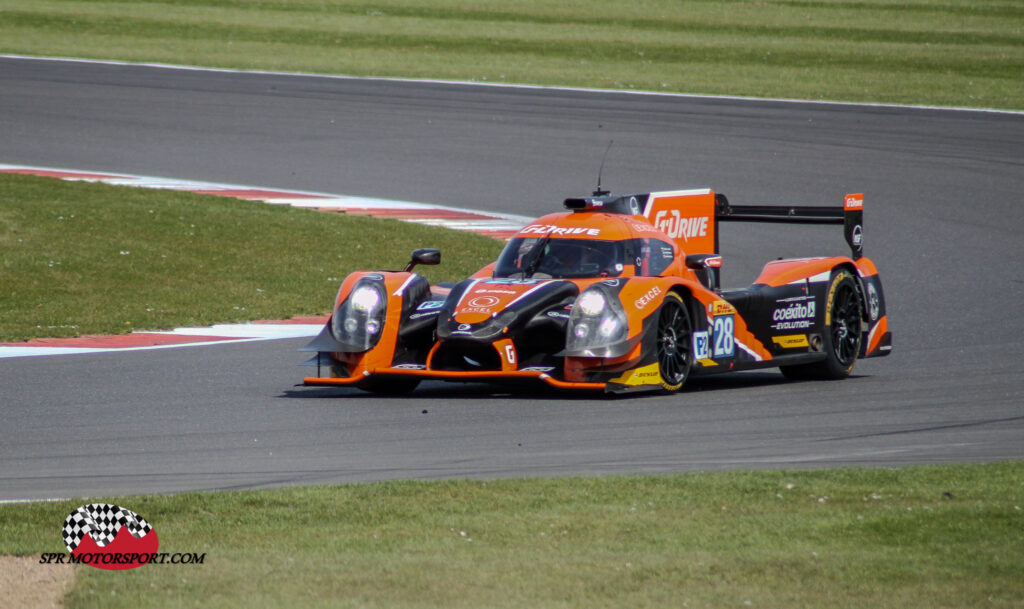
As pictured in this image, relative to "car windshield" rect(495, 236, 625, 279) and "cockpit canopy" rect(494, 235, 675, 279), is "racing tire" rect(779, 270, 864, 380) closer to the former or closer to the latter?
"cockpit canopy" rect(494, 235, 675, 279)

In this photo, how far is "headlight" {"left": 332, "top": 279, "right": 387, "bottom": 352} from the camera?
10828mm

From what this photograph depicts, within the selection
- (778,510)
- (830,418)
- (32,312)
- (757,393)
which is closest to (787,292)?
(757,393)

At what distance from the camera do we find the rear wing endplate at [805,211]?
41.2 feet

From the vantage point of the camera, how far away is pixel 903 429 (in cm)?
916

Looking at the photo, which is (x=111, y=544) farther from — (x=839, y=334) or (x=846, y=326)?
(x=846, y=326)

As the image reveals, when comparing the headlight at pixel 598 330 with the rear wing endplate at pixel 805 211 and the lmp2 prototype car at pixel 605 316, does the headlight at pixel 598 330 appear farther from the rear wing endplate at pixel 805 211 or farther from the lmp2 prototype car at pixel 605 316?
the rear wing endplate at pixel 805 211

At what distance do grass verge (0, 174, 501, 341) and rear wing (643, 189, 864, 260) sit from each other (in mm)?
4110

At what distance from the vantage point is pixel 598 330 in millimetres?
10281

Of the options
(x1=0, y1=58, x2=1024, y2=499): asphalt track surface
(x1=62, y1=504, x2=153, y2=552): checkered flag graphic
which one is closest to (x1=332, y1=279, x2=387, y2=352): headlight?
(x1=0, y1=58, x2=1024, y2=499): asphalt track surface

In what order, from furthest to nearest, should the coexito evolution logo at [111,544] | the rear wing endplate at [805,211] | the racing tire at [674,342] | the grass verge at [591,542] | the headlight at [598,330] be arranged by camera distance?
the rear wing endplate at [805,211]
the racing tire at [674,342]
the headlight at [598,330]
the coexito evolution logo at [111,544]
the grass verge at [591,542]

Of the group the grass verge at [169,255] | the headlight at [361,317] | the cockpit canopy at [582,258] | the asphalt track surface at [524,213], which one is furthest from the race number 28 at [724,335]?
the grass verge at [169,255]

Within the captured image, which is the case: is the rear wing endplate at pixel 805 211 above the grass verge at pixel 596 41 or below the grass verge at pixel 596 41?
below

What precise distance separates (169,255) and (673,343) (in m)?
7.78

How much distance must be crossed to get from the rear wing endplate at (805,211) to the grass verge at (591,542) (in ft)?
16.3
